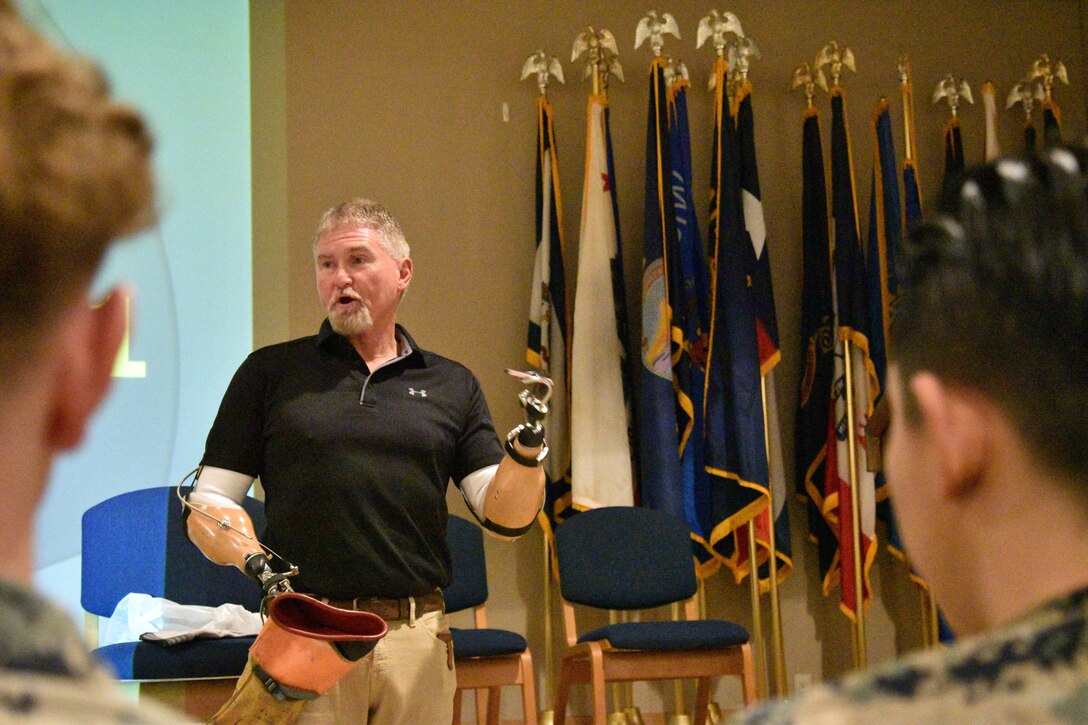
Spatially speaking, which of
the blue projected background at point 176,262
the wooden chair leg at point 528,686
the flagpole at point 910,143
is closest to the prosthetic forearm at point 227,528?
the blue projected background at point 176,262

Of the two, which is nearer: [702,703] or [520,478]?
[520,478]

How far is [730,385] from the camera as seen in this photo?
5.36 m

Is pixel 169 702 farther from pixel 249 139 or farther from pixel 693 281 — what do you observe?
pixel 693 281

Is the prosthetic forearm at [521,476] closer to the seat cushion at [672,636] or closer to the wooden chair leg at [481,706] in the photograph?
the seat cushion at [672,636]

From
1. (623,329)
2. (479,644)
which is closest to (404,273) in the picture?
(479,644)

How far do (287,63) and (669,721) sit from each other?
3571mm

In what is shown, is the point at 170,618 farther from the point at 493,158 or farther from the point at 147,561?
the point at 493,158

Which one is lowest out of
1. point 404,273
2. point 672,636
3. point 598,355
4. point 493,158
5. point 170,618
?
point 672,636

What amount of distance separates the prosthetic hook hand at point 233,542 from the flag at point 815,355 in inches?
140

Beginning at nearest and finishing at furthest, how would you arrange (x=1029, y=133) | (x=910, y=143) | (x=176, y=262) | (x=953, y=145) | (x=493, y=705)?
(x=493, y=705)
(x=176, y=262)
(x=910, y=143)
(x=953, y=145)
(x=1029, y=133)

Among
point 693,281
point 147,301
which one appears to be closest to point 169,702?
point 147,301

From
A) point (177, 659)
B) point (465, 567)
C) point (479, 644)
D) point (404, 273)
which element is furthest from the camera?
point (465, 567)

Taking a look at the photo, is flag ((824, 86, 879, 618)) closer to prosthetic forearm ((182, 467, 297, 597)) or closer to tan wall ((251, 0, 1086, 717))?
tan wall ((251, 0, 1086, 717))

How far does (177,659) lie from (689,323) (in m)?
2.84
